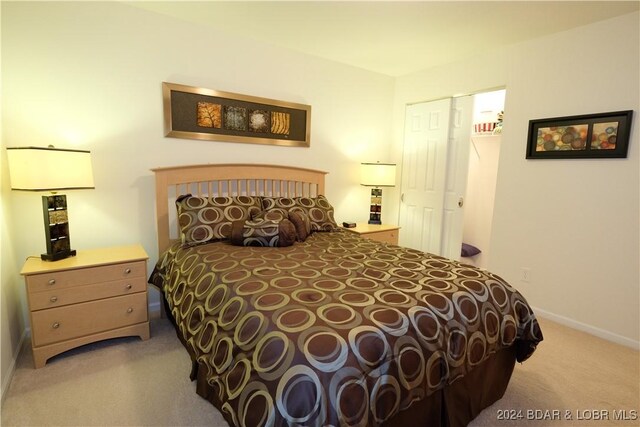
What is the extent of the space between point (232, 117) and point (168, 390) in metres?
2.20

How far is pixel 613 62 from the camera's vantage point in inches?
94.3

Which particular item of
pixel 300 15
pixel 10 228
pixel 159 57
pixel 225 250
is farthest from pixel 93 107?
pixel 300 15

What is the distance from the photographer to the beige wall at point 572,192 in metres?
2.37

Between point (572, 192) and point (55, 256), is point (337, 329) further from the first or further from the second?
point (572, 192)

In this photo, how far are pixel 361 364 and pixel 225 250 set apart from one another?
131cm

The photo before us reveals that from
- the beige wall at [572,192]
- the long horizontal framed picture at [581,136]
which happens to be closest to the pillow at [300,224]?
the beige wall at [572,192]

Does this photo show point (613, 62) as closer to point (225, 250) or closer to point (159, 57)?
point (225, 250)

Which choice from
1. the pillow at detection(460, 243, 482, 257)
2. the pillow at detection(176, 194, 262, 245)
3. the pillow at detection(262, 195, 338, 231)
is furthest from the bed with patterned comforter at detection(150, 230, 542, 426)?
the pillow at detection(460, 243, 482, 257)

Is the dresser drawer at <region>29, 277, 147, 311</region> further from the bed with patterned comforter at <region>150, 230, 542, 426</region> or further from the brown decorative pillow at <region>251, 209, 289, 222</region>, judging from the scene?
the brown decorative pillow at <region>251, 209, 289, 222</region>

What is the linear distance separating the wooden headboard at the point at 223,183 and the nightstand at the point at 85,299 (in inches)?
16.6

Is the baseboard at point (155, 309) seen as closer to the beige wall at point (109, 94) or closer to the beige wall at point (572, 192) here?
the beige wall at point (109, 94)

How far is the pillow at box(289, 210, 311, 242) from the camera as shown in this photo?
247cm

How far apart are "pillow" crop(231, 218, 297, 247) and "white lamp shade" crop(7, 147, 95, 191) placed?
104 cm

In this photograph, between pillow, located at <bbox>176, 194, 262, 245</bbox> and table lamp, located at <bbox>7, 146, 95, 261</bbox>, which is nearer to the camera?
table lamp, located at <bbox>7, 146, 95, 261</bbox>
